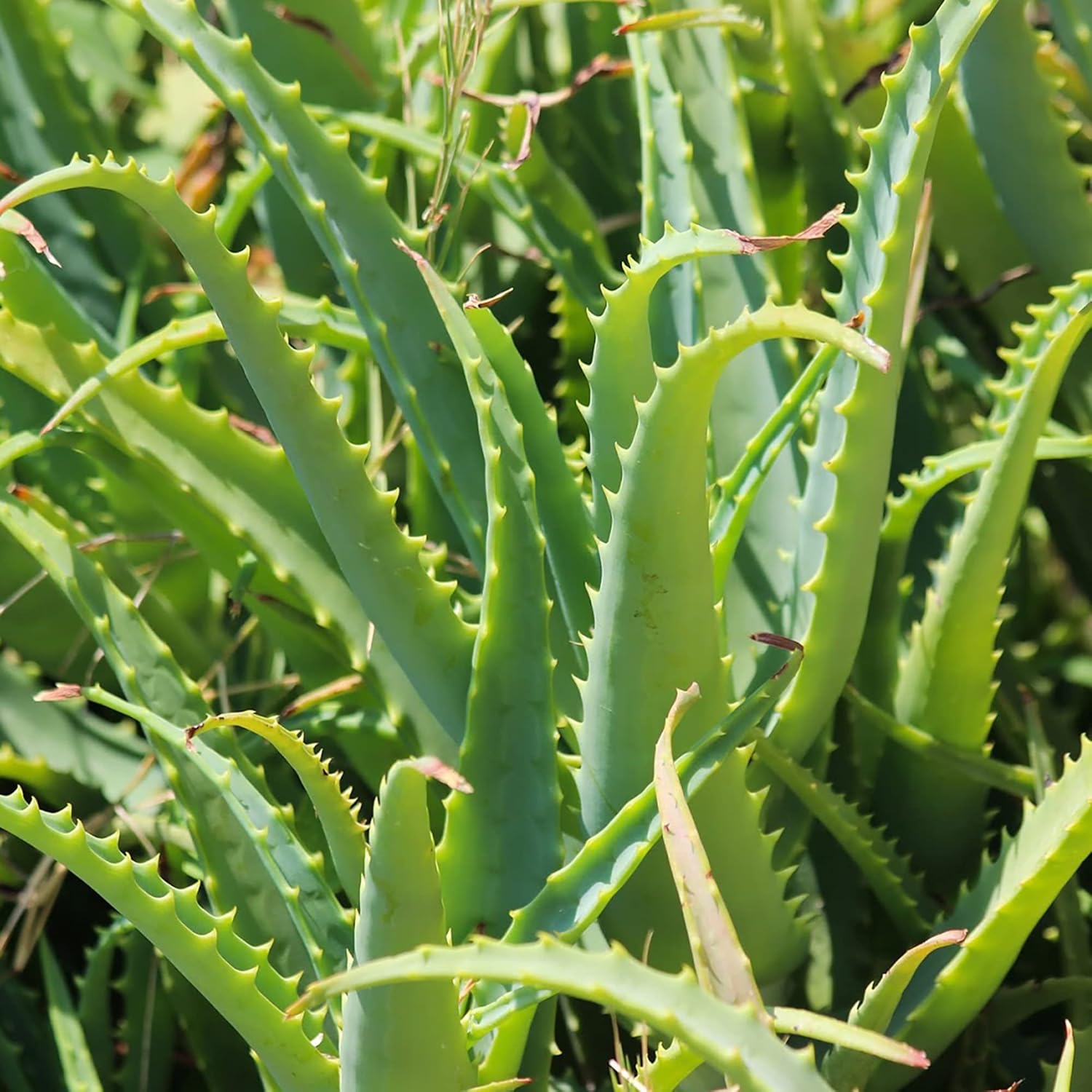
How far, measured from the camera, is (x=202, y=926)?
1.50 feet

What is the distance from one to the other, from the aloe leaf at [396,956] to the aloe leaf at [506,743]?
78mm

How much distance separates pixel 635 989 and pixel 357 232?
1.16 feet

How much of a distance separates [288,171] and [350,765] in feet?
0.96

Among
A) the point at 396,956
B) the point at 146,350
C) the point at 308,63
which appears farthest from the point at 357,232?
the point at 396,956

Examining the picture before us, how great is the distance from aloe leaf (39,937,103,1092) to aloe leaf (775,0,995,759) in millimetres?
343

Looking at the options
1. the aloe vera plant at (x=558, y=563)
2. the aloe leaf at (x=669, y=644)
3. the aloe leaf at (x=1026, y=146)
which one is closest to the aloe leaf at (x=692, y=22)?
the aloe vera plant at (x=558, y=563)

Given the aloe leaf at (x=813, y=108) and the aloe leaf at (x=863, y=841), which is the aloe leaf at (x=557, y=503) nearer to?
the aloe leaf at (x=863, y=841)

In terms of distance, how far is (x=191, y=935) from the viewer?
435 mm

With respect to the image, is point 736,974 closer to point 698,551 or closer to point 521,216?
point 698,551

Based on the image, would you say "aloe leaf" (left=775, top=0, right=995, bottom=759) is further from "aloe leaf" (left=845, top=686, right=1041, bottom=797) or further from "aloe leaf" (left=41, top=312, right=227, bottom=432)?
"aloe leaf" (left=41, top=312, right=227, bottom=432)

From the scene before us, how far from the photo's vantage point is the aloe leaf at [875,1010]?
41 centimetres

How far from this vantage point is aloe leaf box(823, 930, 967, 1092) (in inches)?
16.0

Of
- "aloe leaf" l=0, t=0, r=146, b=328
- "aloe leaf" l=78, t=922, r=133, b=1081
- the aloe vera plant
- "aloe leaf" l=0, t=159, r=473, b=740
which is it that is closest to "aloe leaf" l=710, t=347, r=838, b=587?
the aloe vera plant

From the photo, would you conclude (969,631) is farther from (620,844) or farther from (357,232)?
(357,232)
